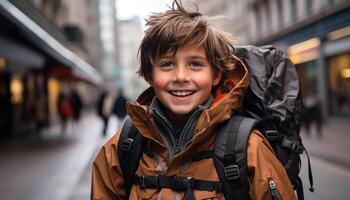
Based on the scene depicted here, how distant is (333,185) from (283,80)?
6114 mm

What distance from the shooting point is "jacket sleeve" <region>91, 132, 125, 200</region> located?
91.1 inches

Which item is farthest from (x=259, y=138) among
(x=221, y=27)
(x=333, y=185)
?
(x=333, y=185)

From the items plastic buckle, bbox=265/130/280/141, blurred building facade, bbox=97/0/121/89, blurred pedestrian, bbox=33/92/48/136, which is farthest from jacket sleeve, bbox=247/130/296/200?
blurred building facade, bbox=97/0/121/89

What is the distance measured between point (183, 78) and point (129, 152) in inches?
17.0

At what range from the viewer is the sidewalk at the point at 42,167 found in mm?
8422

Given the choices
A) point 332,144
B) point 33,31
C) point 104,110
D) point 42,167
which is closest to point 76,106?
point 104,110

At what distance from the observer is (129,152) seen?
2.26 m

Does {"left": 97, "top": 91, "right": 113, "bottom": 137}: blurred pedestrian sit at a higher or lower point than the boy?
lower

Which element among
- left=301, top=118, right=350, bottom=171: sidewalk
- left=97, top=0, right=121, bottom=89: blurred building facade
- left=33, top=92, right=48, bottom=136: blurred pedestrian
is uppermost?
left=97, top=0, right=121, bottom=89: blurred building facade

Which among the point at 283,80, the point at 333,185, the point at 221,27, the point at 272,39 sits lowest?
the point at 333,185

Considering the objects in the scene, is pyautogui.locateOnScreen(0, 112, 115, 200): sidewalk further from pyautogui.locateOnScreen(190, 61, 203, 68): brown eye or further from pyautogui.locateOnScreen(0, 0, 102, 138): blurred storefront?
pyautogui.locateOnScreen(190, 61, 203, 68): brown eye

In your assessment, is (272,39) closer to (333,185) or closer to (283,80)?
(333,185)

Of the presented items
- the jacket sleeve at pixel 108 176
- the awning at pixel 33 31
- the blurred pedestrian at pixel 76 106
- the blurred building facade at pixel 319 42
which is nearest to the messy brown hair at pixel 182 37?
the jacket sleeve at pixel 108 176

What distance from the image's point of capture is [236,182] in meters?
2.01
